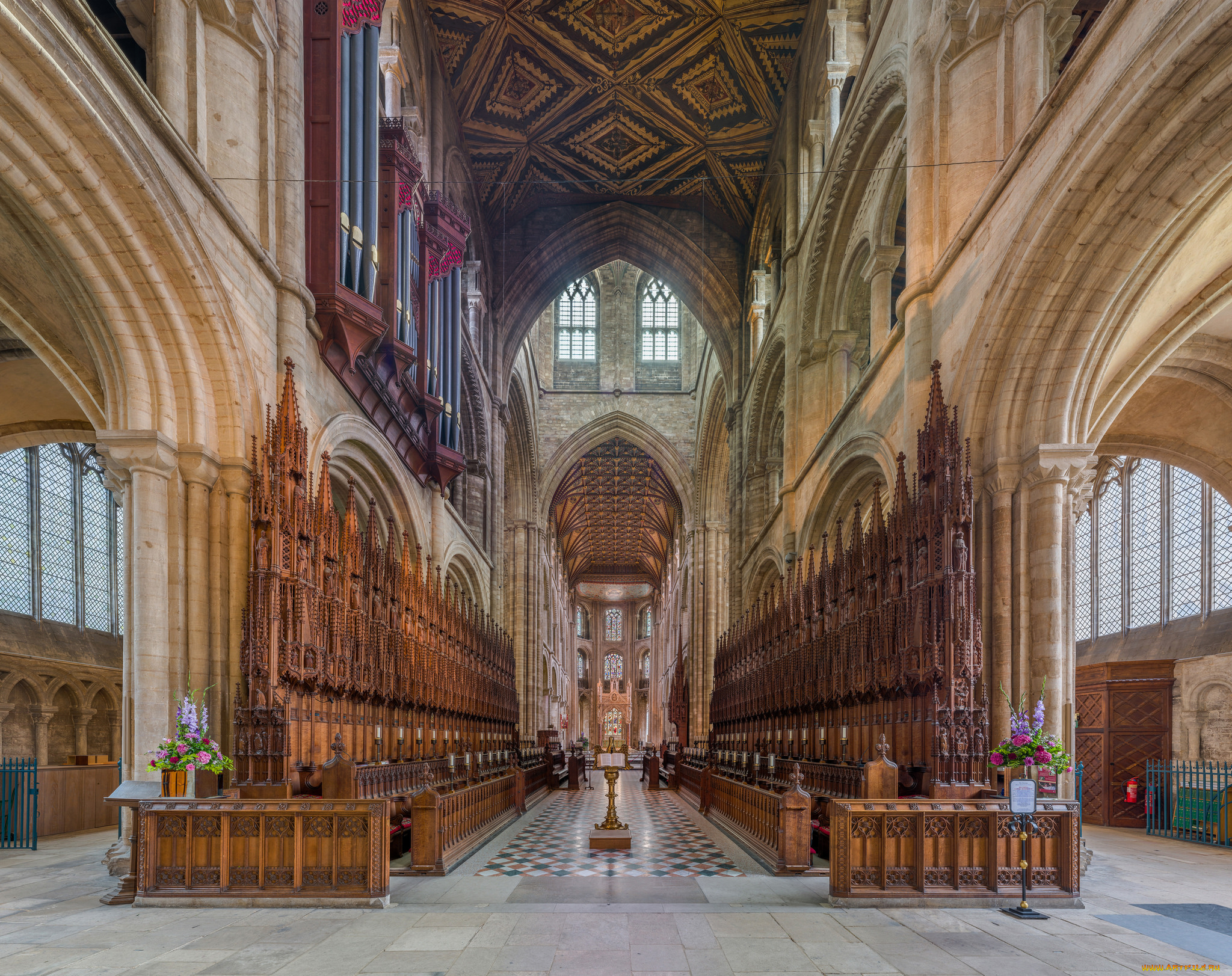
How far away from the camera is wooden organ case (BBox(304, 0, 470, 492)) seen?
10516 mm

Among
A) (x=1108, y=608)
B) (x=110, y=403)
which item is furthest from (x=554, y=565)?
(x=110, y=403)

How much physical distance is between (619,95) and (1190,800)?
16.9 m

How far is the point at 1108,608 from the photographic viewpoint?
16.4m

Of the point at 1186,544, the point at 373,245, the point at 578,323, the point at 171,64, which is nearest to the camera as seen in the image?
the point at 171,64

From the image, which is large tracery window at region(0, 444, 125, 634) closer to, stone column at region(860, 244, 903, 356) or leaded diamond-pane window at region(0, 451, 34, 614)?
leaded diamond-pane window at region(0, 451, 34, 614)

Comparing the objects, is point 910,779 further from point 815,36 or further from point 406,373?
point 815,36

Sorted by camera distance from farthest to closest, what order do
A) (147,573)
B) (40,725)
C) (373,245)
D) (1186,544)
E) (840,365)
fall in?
1. (840,365)
2. (40,725)
3. (1186,544)
4. (373,245)
5. (147,573)

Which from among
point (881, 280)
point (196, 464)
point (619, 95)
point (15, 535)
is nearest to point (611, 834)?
point (196, 464)

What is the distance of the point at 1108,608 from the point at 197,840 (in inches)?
605

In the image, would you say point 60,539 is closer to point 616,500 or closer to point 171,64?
point 171,64

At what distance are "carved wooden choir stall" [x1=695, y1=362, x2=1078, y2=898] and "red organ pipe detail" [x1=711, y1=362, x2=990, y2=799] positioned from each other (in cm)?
2

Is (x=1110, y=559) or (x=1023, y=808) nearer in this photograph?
(x=1023, y=808)

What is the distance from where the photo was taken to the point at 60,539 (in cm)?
1664

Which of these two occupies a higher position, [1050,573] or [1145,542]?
[1145,542]
